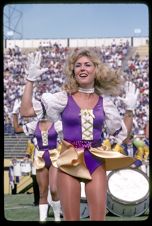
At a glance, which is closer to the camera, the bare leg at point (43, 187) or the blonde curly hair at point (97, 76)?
the blonde curly hair at point (97, 76)

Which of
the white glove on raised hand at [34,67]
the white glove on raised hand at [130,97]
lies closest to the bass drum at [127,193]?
the white glove on raised hand at [130,97]

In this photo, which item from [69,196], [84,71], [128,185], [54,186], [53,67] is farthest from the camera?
[53,67]

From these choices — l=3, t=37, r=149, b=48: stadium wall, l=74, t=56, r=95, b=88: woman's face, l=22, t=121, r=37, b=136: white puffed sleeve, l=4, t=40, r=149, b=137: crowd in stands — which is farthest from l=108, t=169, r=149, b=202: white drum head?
l=3, t=37, r=149, b=48: stadium wall

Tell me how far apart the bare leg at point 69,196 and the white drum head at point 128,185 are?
8.25ft

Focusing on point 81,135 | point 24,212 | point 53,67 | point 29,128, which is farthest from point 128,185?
point 53,67

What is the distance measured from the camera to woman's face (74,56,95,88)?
3143 millimetres

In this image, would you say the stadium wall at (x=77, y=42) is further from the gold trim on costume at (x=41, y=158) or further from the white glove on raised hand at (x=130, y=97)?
the white glove on raised hand at (x=130, y=97)

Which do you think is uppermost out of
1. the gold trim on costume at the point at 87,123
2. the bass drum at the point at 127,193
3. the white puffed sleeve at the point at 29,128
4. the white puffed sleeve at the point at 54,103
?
the white puffed sleeve at the point at 54,103

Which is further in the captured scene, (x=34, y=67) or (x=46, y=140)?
(x=46, y=140)

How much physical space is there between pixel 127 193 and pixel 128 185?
0.25 ft

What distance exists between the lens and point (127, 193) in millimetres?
5590

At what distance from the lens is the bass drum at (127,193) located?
555cm

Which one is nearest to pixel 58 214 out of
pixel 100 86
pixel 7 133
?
pixel 100 86

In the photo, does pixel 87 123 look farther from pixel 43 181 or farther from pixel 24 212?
pixel 24 212
